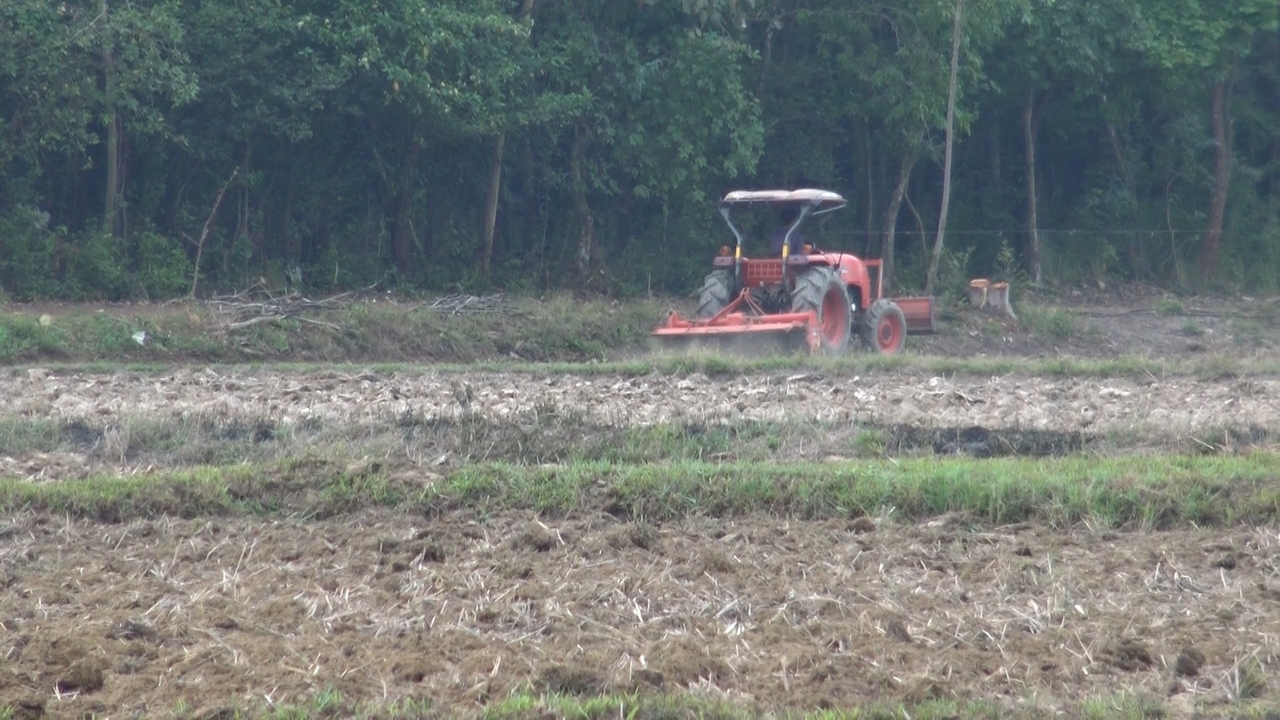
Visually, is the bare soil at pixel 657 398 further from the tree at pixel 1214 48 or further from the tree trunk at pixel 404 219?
the tree trunk at pixel 404 219

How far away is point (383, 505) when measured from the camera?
8.75 m

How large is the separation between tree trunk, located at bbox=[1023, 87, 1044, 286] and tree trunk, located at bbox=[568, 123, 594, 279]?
924 cm

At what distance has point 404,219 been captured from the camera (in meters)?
25.8

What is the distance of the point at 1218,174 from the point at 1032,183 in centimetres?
902

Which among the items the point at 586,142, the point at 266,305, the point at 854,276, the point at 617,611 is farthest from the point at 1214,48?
the point at 586,142

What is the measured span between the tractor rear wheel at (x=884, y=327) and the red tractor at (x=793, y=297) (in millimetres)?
13

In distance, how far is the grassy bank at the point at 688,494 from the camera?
339 inches

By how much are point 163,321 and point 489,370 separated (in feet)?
18.9

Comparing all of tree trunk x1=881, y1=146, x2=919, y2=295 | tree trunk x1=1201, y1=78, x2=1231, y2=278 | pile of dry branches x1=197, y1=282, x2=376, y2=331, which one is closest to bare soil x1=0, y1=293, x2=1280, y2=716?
tree trunk x1=1201, y1=78, x2=1231, y2=278

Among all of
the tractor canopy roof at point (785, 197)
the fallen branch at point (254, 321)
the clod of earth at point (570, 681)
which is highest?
the tractor canopy roof at point (785, 197)

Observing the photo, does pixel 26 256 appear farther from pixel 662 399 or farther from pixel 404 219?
pixel 662 399

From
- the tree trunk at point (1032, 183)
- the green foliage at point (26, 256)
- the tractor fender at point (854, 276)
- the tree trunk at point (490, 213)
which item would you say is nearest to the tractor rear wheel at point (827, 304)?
the tractor fender at point (854, 276)

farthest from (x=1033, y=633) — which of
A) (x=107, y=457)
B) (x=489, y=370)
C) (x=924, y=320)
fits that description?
(x=924, y=320)

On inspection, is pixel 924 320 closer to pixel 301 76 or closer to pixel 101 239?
pixel 301 76
